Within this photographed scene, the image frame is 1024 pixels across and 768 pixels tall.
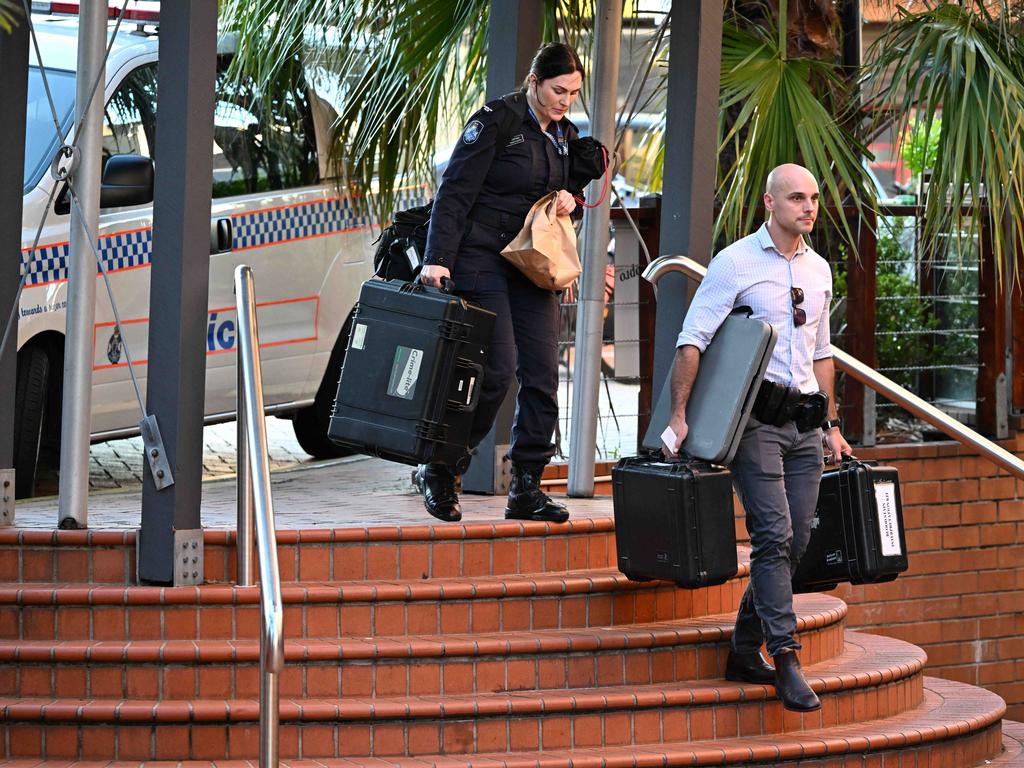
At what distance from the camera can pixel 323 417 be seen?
28.7 ft

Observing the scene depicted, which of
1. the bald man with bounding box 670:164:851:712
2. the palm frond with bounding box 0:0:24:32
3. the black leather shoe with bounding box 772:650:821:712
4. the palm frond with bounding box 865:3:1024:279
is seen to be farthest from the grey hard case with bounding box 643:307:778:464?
the palm frond with bounding box 0:0:24:32

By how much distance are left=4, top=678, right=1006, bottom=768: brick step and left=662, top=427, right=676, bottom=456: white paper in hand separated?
862 millimetres

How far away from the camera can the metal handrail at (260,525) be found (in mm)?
3988

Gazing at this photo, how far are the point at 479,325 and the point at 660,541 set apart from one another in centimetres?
99

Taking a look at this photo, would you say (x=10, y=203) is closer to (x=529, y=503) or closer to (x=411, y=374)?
(x=411, y=374)

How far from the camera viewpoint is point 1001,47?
24.5ft

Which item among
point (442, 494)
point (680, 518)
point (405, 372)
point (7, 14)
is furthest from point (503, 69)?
point (7, 14)

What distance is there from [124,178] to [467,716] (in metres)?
2.81

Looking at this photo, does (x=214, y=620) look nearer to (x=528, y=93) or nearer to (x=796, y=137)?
(x=528, y=93)

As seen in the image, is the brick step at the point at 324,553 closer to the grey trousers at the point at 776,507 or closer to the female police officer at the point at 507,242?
the female police officer at the point at 507,242

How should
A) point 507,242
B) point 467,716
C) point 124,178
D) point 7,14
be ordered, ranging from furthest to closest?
1. point 124,178
2. point 507,242
3. point 467,716
4. point 7,14

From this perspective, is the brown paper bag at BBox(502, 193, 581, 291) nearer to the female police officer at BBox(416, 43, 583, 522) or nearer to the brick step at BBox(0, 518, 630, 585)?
the female police officer at BBox(416, 43, 583, 522)

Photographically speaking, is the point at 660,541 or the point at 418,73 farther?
the point at 418,73

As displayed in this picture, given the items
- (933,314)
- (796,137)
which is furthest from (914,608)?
(796,137)
